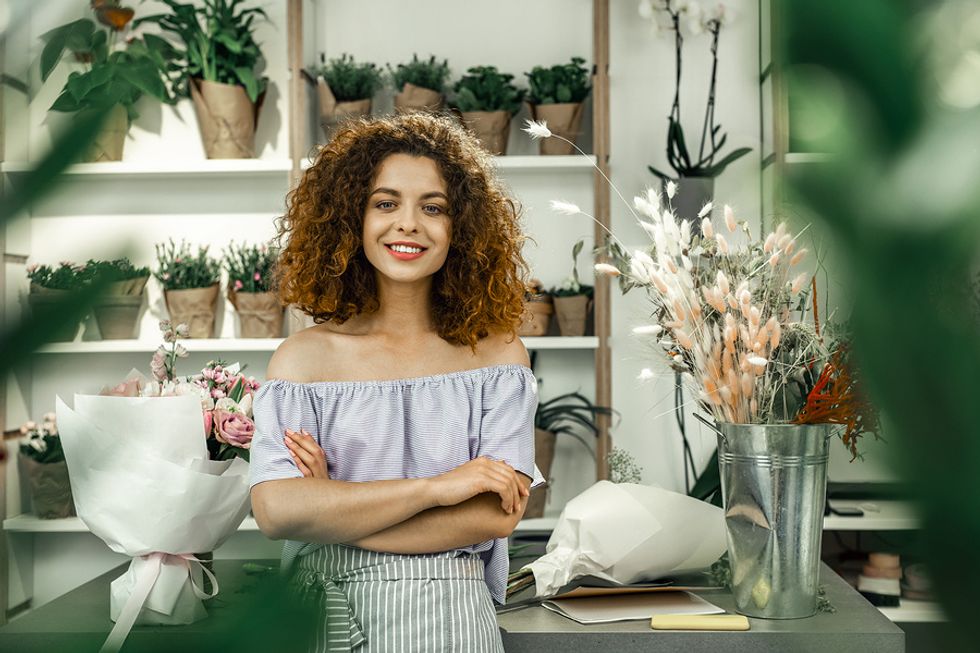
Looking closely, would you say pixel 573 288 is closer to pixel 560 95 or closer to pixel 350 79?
pixel 560 95

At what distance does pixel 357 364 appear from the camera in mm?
1508

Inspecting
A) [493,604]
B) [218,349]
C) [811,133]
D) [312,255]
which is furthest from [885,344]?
[218,349]

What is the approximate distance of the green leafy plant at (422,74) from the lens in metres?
2.88

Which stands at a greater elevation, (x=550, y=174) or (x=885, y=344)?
(x=550, y=174)

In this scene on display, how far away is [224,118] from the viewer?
2885 mm

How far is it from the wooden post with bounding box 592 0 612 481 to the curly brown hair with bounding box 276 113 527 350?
128cm

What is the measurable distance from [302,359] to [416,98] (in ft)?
5.21

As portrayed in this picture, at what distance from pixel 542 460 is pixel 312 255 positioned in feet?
4.77

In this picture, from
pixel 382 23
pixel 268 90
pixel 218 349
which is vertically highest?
pixel 382 23

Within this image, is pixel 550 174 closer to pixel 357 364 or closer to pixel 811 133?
pixel 357 364

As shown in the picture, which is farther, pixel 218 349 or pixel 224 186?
pixel 224 186

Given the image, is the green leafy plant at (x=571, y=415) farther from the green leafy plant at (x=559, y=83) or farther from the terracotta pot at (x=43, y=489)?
the terracotta pot at (x=43, y=489)

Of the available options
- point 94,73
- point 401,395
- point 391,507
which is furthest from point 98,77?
point 401,395

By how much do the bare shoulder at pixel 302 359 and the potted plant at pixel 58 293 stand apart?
1351 millimetres
